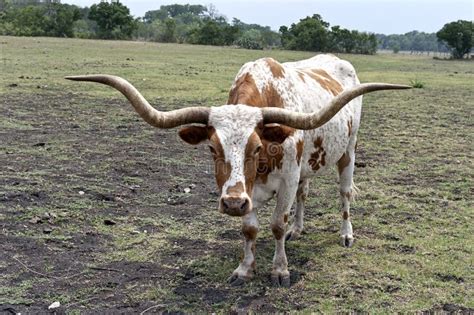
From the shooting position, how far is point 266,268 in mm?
6312

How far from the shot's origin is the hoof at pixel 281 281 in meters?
5.88

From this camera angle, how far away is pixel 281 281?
5910mm

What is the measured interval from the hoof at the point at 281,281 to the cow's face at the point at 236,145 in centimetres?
118

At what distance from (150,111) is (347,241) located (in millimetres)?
3064

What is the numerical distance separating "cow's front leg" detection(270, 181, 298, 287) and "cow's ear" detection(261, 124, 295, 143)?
656 mm

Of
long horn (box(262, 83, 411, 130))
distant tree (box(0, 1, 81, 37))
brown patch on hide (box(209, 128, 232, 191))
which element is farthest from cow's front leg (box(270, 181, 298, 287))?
distant tree (box(0, 1, 81, 37))

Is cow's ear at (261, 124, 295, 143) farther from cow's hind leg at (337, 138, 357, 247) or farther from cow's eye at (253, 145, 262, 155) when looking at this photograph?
cow's hind leg at (337, 138, 357, 247)

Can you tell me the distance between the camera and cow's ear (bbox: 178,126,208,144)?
531cm

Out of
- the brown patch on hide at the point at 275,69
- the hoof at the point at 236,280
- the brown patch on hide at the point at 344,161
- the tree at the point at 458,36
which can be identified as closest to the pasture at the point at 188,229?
the hoof at the point at 236,280

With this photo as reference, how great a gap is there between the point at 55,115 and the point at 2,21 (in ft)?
194

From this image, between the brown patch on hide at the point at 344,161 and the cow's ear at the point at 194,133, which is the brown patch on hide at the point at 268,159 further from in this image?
the brown patch on hide at the point at 344,161

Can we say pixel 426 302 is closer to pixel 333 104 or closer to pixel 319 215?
pixel 333 104

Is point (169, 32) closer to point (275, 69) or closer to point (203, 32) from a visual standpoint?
point (203, 32)

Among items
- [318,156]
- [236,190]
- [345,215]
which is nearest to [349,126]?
[318,156]
